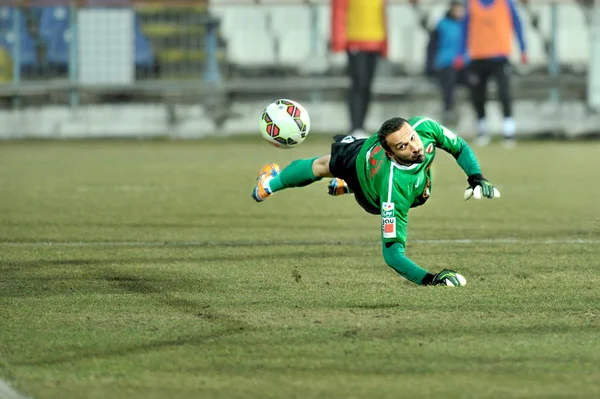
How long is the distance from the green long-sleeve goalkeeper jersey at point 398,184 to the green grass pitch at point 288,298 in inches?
8.5

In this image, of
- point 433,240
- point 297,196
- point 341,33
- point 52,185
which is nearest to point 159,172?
point 52,185

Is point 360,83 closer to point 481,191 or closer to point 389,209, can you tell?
point 481,191

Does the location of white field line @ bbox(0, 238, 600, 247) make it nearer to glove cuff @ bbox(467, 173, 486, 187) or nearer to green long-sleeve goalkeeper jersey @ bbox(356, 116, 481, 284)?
green long-sleeve goalkeeper jersey @ bbox(356, 116, 481, 284)

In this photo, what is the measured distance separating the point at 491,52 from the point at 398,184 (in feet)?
48.5

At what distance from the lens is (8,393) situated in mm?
4566

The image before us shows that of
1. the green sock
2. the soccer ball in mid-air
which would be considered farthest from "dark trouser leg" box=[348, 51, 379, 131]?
the green sock

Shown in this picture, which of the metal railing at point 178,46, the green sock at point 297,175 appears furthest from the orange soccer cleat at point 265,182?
the metal railing at point 178,46

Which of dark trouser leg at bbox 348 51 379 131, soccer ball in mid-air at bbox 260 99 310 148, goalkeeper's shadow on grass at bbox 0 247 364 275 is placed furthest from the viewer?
dark trouser leg at bbox 348 51 379 131

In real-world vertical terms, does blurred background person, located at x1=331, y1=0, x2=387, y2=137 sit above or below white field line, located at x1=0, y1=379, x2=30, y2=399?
above

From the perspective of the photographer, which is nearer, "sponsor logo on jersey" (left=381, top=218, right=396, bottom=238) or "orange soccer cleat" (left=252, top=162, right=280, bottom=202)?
"sponsor logo on jersey" (left=381, top=218, right=396, bottom=238)

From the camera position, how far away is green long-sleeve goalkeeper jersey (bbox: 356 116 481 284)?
714 centimetres

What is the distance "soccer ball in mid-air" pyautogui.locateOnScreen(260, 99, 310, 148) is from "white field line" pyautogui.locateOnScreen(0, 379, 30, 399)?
478cm

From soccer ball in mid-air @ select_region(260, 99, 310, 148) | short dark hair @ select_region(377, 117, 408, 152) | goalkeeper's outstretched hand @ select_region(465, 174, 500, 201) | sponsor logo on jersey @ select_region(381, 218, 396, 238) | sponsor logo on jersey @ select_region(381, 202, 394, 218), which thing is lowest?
sponsor logo on jersey @ select_region(381, 218, 396, 238)

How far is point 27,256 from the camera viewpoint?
27.5 ft
